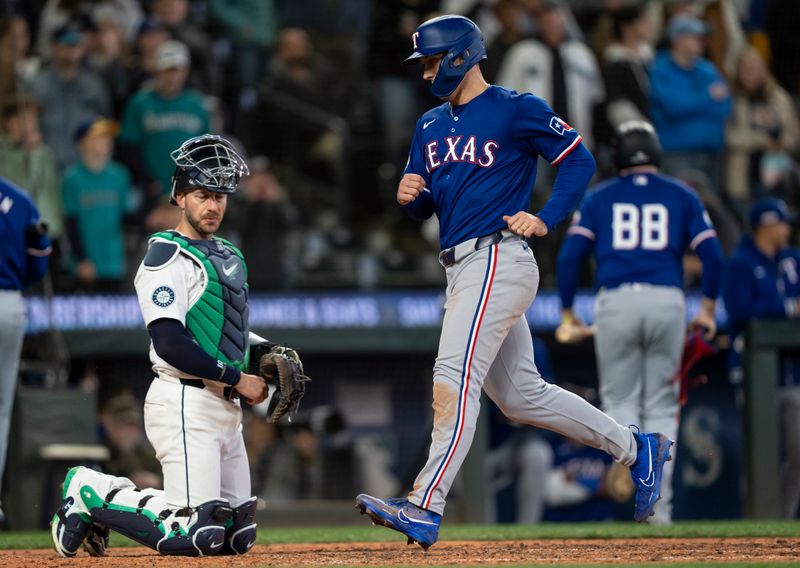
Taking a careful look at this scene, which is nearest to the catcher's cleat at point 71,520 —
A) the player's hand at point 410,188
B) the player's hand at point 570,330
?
the player's hand at point 410,188

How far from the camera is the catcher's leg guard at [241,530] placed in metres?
5.08

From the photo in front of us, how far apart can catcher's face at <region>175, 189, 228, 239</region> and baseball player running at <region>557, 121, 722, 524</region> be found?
249 centimetres

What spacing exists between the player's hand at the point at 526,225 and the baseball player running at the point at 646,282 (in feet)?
6.76

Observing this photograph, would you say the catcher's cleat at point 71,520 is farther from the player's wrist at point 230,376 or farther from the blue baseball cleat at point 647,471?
the blue baseball cleat at point 647,471

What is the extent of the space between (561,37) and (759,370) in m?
3.28

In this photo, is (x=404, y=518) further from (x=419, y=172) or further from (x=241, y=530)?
(x=419, y=172)

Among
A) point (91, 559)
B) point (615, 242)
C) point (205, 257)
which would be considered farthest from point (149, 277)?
point (615, 242)

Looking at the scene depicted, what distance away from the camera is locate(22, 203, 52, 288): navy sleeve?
7.07 m

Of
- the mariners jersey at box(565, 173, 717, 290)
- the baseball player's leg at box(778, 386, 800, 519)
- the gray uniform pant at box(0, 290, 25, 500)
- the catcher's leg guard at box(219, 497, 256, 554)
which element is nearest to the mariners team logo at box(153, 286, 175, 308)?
the catcher's leg guard at box(219, 497, 256, 554)

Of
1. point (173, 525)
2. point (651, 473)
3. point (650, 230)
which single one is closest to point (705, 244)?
point (650, 230)

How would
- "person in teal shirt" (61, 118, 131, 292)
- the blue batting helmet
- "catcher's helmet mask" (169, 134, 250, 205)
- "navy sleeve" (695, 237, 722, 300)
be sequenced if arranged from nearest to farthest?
1. "catcher's helmet mask" (169, 134, 250, 205)
2. the blue batting helmet
3. "navy sleeve" (695, 237, 722, 300)
4. "person in teal shirt" (61, 118, 131, 292)

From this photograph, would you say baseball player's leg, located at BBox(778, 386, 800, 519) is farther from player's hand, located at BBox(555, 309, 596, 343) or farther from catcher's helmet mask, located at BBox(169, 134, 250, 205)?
catcher's helmet mask, located at BBox(169, 134, 250, 205)

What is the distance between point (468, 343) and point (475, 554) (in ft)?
2.38

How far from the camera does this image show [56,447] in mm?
8008
